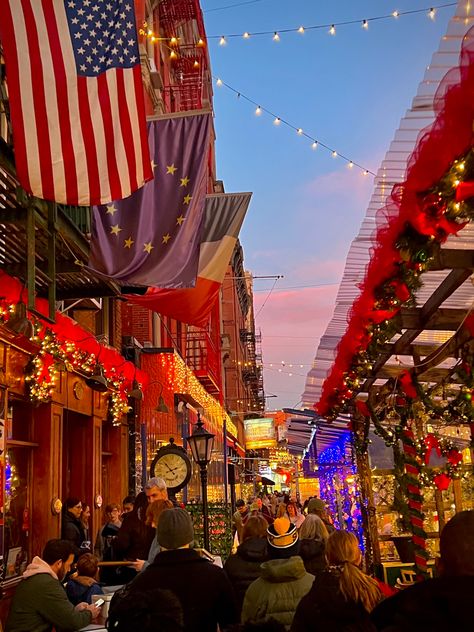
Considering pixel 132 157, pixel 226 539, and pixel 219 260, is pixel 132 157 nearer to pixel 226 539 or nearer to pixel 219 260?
pixel 219 260

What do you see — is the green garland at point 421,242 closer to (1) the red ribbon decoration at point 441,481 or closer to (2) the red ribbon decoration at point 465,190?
(2) the red ribbon decoration at point 465,190

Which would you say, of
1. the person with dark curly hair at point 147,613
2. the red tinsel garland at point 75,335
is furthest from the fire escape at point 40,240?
the person with dark curly hair at point 147,613

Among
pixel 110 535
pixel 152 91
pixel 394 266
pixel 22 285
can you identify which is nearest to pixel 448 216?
pixel 394 266

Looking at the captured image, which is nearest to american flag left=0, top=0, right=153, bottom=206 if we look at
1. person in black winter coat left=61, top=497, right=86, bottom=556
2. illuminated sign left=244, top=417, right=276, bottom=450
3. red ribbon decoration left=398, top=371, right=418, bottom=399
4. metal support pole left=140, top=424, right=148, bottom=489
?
red ribbon decoration left=398, top=371, right=418, bottom=399

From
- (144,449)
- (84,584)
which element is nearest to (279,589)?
(84,584)

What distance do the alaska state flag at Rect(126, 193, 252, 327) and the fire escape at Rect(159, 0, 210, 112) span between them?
15.0 metres

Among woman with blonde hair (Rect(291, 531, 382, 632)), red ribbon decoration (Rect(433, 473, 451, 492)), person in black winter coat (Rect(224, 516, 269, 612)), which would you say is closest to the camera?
woman with blonde hair (Rect(291, 531, 382, 632))

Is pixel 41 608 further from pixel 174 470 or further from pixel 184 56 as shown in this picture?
pixel 184 56

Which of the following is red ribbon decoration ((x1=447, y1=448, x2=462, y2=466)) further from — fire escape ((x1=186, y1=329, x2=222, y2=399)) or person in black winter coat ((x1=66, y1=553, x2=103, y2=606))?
fire escape ((x1=186, y1=329, x2=222, y2=399))

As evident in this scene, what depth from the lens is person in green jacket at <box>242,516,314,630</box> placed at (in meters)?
4.71

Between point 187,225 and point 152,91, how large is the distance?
14163 mm

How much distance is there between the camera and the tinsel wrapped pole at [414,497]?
418 inches

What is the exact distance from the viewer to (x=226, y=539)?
42.5ft

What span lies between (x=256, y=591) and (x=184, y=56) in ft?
92.5
